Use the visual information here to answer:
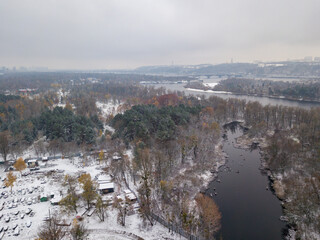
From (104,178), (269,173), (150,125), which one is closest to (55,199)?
(104,178)

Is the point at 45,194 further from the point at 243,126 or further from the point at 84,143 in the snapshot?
the point at 243,126

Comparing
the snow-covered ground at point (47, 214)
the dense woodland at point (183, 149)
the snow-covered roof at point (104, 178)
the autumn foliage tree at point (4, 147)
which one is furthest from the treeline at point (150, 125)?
the autumn foliage tree at point (4, 147)

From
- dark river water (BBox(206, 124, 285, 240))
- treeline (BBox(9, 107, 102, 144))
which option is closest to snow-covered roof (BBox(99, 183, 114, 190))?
dark river water (BBox(206, 124, 285, 240))

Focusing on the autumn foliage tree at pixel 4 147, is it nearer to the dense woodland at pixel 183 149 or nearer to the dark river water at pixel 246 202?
the dense woodland at pixel 183 149

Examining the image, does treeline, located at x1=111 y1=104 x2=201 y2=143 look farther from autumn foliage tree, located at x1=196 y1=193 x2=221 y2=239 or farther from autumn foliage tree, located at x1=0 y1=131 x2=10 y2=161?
autumn foliage tree, located at x1=0 y1=131 x2=10 y2=161

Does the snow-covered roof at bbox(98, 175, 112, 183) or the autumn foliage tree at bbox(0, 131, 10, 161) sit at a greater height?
the autumn foliage tree at bbox(0, 131, 10, 161)

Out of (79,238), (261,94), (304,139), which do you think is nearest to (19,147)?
(79,238)

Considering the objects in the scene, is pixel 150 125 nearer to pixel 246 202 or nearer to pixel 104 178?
pixel 104 178
